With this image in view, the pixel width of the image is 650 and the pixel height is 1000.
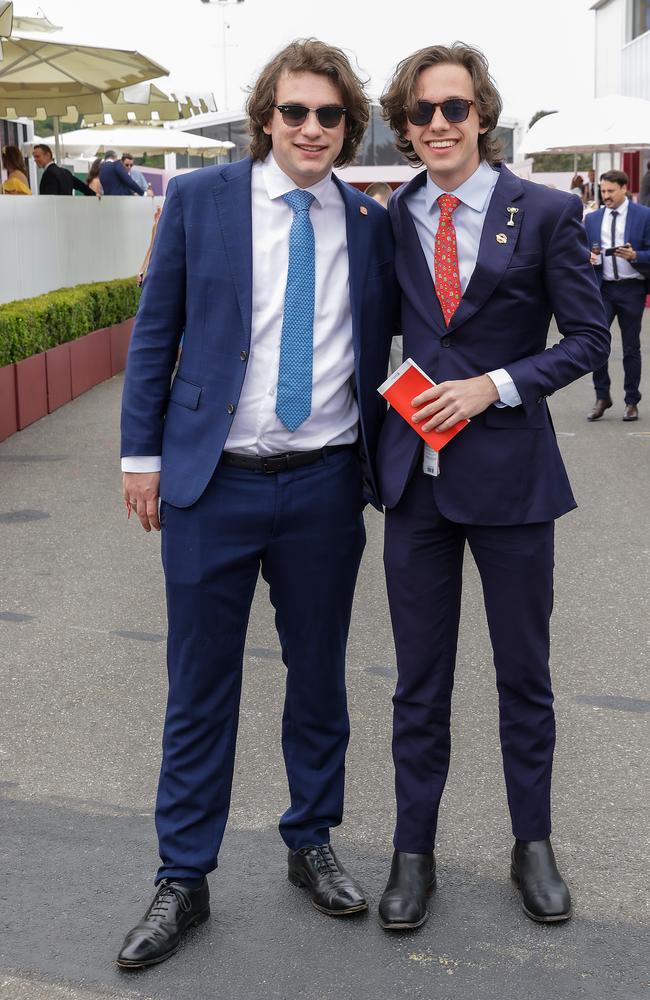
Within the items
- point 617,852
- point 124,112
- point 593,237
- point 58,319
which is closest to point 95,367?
point 58,319

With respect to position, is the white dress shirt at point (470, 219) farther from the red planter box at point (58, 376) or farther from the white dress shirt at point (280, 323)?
the red planter box at point (58, 376)

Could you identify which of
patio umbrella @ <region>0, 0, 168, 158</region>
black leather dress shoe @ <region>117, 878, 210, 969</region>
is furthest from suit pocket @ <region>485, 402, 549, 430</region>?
patio umbrella @ <region>0, 0, 168, 158</region>

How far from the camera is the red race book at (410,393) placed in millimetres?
3209

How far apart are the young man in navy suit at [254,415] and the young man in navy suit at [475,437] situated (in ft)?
0.36

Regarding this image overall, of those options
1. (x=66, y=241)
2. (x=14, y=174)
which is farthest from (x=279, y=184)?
(x=14, y=174)

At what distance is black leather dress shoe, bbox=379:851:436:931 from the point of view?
10.8 feet

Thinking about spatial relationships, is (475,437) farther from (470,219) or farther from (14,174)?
(14,174)

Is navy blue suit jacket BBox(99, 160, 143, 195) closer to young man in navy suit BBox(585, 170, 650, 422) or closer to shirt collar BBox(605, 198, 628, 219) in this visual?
young man in navy suit BBox(585, 170, 650, 422)

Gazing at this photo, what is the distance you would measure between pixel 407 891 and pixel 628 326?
9.01 m

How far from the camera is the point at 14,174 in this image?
15.7 metres

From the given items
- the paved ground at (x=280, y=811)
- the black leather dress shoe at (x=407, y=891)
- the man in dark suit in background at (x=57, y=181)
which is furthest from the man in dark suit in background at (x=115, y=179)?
the black leather dress shoe at (x=407, y=891)

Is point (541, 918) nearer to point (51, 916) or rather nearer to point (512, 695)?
point (512, 695)

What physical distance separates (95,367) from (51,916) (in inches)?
421

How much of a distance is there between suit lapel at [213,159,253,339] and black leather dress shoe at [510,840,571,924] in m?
1.50
